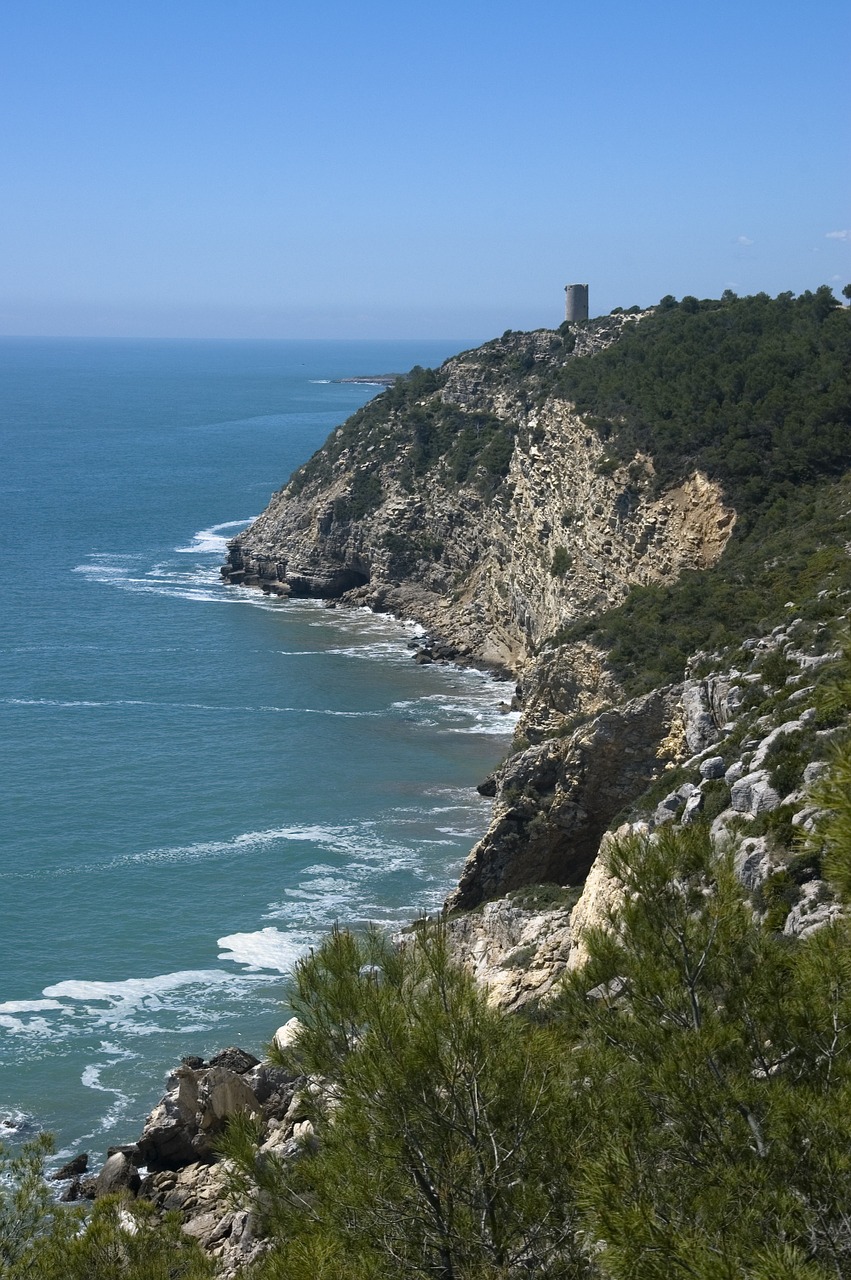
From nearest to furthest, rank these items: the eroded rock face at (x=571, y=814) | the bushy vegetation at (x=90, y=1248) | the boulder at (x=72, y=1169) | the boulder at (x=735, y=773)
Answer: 1. the bushy vegetation at (x=90, y=1248)
2. the boulder at (x=735, y=773)
3. the boulder at (x=72, y=1169)
4. the eroded rock face at (x=571, y=814)

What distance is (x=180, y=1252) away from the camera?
13117 mm

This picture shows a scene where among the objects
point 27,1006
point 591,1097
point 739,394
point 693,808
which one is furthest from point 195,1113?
point 739,394

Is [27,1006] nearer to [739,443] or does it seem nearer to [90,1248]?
[90,1248]

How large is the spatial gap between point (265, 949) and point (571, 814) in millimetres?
7910

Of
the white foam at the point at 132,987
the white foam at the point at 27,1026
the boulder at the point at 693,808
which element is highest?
the boulder at the point at 693,808

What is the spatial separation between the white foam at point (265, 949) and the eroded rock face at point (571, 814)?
3.84 meters

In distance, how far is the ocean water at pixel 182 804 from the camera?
30.4 m

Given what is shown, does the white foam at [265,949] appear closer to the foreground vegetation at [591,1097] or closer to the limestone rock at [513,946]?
the limestone rock at [513,946]

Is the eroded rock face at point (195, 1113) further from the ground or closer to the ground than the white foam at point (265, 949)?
further from the ground

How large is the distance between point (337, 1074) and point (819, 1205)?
157 inches

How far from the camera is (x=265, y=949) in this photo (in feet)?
110

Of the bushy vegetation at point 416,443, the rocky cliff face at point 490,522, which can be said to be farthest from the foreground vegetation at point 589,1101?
the bushy vegetation at point 416,443

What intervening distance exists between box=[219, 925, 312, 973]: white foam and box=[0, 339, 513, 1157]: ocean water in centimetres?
7

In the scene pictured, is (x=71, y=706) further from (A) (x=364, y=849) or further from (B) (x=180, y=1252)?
(B) (x=180, y=1252)
